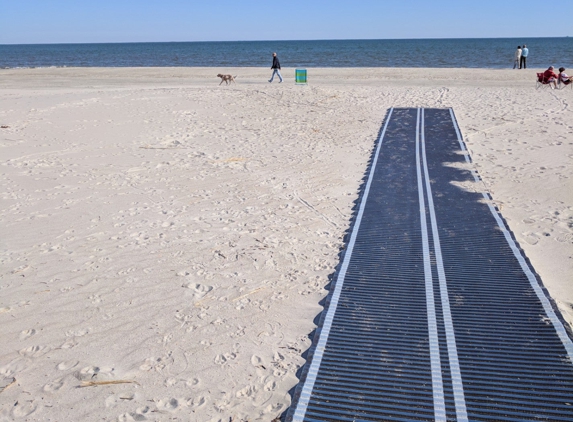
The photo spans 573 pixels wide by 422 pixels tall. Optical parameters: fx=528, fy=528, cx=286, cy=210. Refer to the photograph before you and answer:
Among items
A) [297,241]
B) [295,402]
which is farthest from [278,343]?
[297,241]

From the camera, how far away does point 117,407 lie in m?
3.96

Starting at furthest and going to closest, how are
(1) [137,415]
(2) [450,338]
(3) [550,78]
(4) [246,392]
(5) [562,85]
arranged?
(5) [562,85], (3) [550,78], (2) [450,338], (4) [246,392], (1) [137,415]

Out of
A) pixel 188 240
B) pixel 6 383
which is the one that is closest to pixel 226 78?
pixel 188 240

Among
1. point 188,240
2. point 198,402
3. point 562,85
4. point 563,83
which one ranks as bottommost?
point 198,402

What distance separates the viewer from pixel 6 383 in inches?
166

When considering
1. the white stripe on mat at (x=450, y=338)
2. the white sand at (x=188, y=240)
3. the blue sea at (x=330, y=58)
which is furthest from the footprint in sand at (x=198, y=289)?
the blue sea at (x=330, y=58)

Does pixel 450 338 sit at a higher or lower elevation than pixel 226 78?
lower

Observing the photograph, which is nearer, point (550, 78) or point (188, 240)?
point (188, 240)

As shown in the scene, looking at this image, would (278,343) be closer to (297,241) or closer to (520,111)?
(297,241)

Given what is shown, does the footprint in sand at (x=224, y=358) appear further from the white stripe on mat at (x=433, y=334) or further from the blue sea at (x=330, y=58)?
the blue sea at (x=330, y=58)

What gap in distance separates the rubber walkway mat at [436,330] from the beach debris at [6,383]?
2.25 metres

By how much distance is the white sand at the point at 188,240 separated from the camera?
14.1 feet

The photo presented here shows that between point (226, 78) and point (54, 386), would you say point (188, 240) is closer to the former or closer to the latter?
point (54, 386)

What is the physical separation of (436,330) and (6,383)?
371 centimetres
